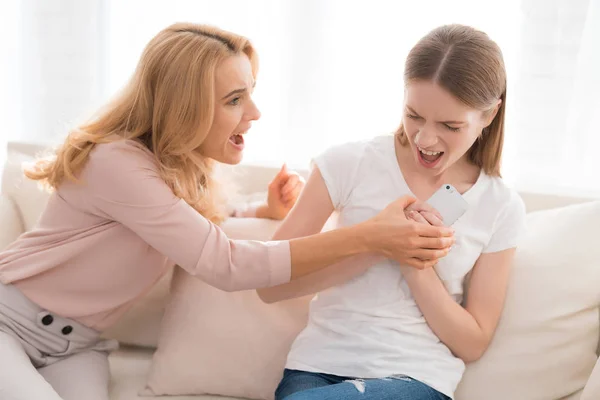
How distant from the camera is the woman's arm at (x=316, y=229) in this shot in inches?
62.5

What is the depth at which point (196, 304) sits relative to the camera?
5.78 feet

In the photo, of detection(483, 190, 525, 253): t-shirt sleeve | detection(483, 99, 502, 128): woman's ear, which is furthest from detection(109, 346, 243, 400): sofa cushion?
detection(483, 99, 502, 128): woman's ear

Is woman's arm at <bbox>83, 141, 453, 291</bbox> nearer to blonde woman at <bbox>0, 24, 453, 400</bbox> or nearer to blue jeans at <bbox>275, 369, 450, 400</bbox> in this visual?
blonde woman at <bbox>0, 24, 453, 400</bbox>

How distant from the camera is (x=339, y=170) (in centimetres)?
161

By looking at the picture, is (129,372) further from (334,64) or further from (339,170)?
(334,64)

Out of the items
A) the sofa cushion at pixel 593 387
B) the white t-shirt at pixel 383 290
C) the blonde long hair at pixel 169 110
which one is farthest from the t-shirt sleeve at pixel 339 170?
the sofa cushion at pixel 593 387

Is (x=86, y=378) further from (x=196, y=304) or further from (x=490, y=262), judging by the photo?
(x=490, y=262)

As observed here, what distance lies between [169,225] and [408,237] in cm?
47

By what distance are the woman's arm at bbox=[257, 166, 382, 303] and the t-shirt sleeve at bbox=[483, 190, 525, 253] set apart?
0.83 feet

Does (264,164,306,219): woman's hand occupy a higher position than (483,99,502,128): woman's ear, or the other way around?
(483,99,502,128): woman's ear

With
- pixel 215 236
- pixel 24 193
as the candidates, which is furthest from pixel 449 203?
pixel 24 193

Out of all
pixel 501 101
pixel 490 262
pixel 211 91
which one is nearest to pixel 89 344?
pixel 211 91

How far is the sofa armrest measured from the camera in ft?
6.16

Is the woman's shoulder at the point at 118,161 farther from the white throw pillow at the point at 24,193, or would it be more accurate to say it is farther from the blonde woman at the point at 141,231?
the white throw pillow at the point at 24,193
